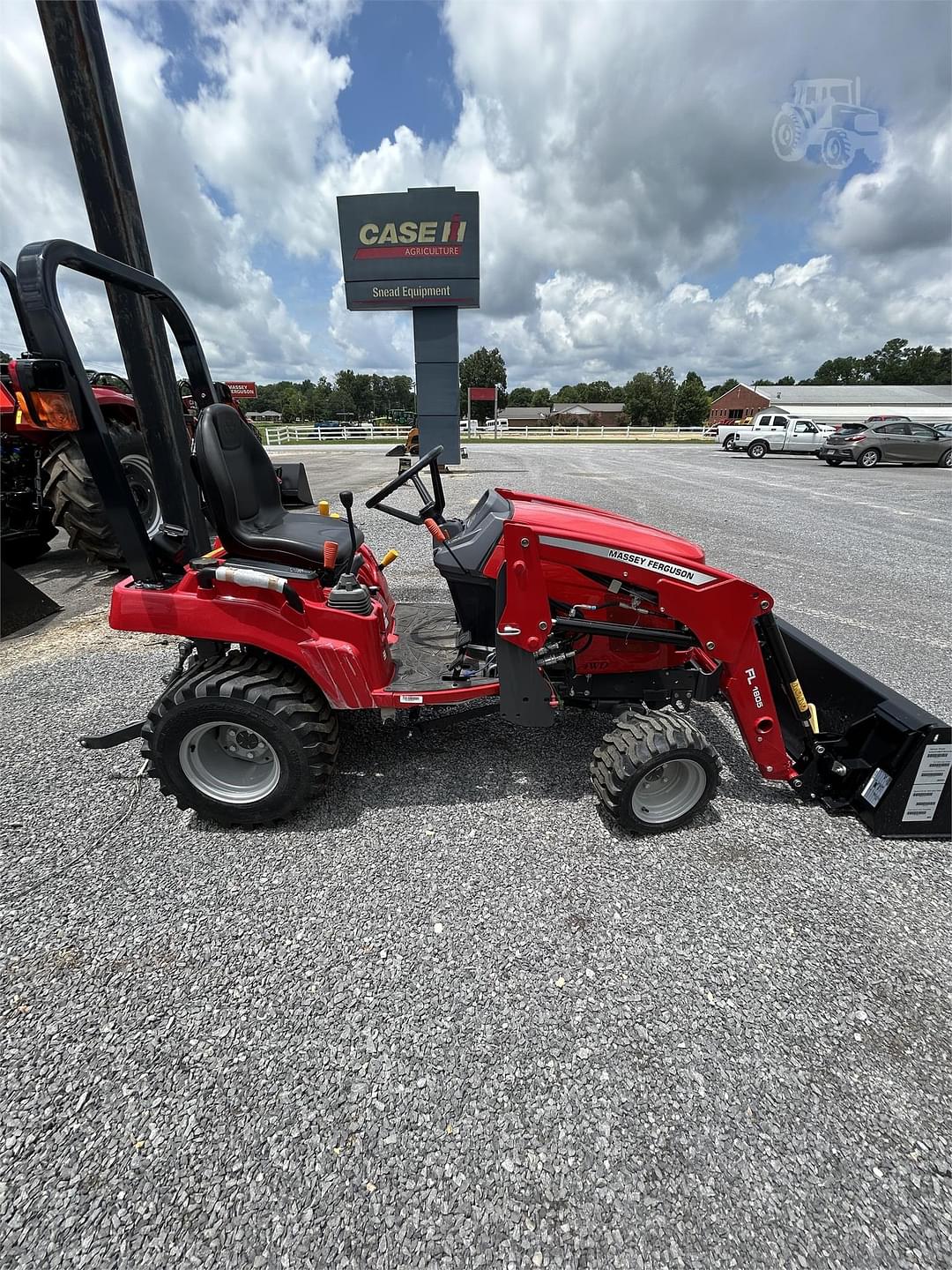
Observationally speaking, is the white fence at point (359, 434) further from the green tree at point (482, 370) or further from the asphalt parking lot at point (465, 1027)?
the green tree at point (482, 370)

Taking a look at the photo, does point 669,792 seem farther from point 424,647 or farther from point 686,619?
point 424,647

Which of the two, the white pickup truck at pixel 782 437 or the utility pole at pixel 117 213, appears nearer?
the utility pole at pixel 117 213

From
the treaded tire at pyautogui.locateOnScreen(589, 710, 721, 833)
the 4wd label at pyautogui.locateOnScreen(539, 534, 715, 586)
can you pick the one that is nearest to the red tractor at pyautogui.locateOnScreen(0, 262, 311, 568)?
the 4wd label at pyautogui.locateOnScreen(539, 534, 715, 586)

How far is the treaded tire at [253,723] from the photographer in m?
2.16

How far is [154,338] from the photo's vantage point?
3.91 metres

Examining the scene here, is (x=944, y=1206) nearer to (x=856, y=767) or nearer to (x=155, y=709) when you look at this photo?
(x=856, y=767)

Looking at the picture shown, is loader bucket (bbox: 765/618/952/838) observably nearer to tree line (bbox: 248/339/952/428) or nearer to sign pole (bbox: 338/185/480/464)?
sign pole (bbox: 338/185/480/464)

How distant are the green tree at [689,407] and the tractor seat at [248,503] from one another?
7507cm

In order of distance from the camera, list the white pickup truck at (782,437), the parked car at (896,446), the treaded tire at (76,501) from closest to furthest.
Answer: the treaded tire at (76,501) < the parked car at (896,446) < the white pickup truck at (782,437)

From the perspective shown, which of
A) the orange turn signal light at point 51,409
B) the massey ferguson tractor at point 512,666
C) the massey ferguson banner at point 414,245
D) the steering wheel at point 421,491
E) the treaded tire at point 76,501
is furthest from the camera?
the massey ferguson banner at point 414,245

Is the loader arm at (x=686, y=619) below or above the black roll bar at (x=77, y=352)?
below

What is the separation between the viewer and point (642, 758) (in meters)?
2.12

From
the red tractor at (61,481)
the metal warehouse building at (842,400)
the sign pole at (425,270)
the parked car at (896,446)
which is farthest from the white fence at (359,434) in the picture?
the red tractor at (61,481)

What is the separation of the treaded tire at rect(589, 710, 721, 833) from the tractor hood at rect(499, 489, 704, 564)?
659 millimetres
